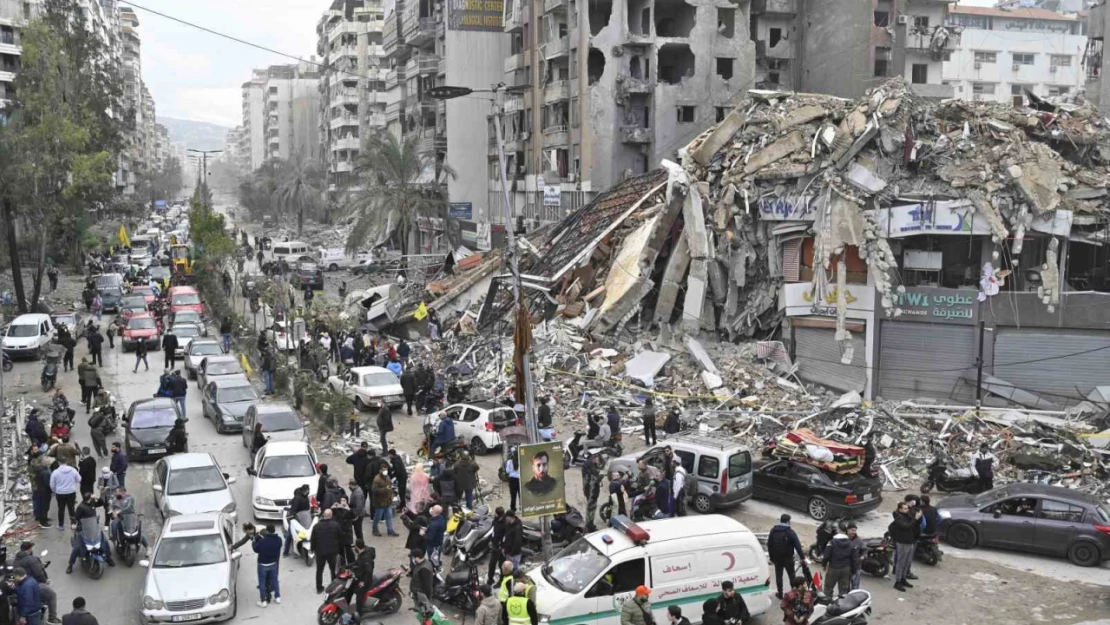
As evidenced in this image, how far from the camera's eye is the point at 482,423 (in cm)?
2472

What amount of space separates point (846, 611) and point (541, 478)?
4988 mm

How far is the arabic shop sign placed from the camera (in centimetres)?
2631

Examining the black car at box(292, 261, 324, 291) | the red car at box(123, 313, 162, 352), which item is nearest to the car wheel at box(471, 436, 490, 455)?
the red car at box(123, 313, 162, 352)

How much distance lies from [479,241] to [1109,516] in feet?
152

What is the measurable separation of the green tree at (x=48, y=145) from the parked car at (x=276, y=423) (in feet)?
75.9

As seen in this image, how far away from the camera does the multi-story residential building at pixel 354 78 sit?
341 ft

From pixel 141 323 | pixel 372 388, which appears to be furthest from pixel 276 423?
pixel 141 323

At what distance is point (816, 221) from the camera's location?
28.4 metres

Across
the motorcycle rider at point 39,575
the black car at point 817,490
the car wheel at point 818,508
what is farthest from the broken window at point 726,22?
the motorcycle rider at point 39,575

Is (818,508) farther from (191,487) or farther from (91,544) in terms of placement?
(91,544)

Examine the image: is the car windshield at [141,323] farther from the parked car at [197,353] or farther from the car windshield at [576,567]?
the car windshield at [576,567]

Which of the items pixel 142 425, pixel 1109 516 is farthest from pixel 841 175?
pixel 142 425

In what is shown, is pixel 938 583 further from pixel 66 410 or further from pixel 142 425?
pixel 66 410

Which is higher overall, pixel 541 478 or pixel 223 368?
pixel 541 478
